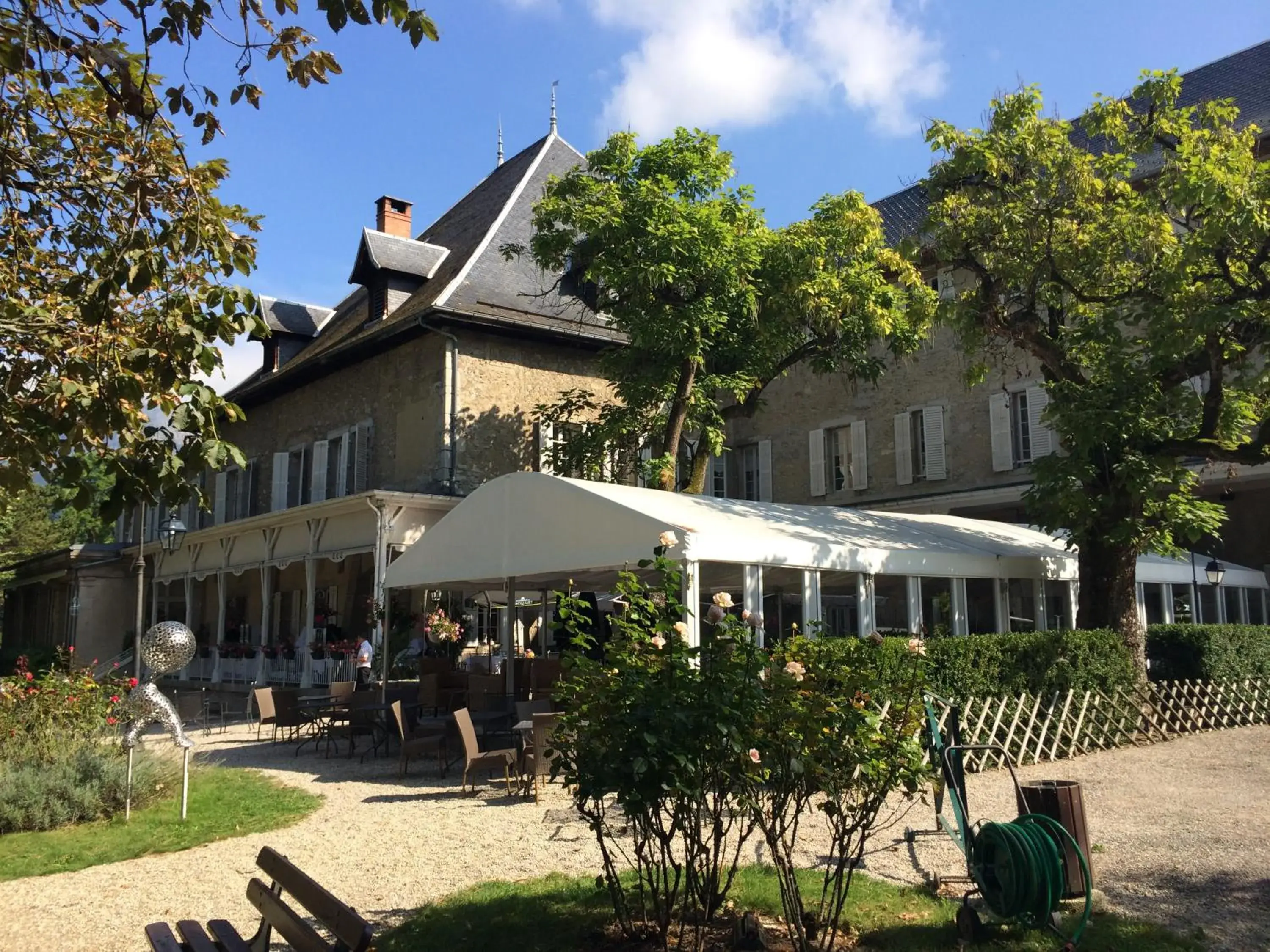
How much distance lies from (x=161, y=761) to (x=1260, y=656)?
542 inches

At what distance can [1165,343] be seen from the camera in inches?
429

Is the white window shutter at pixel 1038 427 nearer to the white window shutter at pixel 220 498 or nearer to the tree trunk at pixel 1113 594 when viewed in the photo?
the tree trunk at pixel 1113 594

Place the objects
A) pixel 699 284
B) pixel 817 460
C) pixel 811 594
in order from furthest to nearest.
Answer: pixel 817 460
pixel 699 284
pixel 811 594

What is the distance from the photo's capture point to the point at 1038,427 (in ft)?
62.2

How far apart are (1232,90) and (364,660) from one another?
18845mm

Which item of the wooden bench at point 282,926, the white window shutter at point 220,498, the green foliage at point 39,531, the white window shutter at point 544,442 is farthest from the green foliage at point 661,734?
the green foliage at point 39,531

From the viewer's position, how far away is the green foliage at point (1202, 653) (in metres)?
13.1

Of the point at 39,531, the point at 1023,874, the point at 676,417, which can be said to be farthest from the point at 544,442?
the point at 39,531

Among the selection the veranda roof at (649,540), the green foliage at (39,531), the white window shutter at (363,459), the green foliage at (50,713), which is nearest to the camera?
the green foliage at (50,713)

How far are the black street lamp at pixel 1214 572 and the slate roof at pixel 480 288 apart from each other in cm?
1065

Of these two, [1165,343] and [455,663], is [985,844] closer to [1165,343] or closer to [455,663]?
[1165,343]

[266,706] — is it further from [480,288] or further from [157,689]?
[480,288]

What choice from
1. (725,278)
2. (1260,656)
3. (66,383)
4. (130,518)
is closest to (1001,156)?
(725,278)

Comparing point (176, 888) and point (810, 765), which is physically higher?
point (810, 765)
